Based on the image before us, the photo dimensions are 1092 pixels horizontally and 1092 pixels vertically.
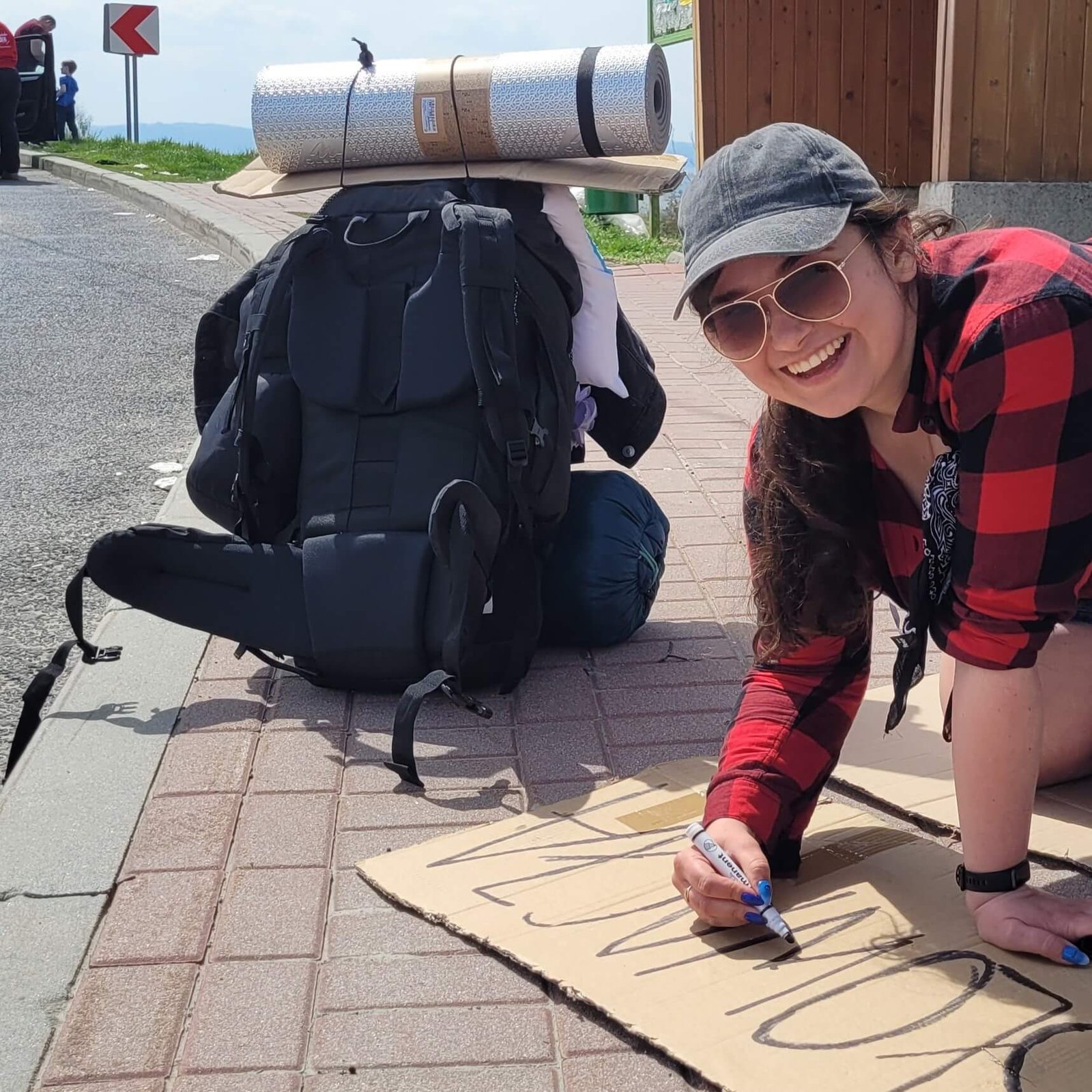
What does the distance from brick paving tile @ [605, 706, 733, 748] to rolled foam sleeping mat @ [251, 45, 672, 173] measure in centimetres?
122

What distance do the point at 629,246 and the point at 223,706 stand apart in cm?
814

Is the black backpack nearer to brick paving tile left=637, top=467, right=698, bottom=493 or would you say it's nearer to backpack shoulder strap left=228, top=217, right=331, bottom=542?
backpack shoulder strap left=228, top=217, right=331, bottom=542

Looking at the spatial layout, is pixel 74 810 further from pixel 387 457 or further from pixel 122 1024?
pixel 387 457

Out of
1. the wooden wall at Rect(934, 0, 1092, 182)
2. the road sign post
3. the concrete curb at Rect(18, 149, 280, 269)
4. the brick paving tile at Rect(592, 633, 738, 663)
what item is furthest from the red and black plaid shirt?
the road sign post

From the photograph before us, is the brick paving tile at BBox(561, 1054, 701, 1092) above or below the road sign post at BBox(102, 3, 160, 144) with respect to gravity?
below

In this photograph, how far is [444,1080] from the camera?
182 centimetres

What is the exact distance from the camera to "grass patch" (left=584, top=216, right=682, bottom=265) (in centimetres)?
1027

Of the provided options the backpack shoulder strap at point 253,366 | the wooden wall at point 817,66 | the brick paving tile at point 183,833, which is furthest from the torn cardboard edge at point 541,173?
the wooden wall at point 817,66

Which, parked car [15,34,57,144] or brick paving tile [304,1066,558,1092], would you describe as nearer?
brick paving tile [304,1066,558,1092]

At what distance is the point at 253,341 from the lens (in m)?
3.13

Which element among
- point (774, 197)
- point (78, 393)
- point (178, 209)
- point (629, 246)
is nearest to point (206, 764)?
point (774, 197)

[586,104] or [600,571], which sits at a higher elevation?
[586,104]

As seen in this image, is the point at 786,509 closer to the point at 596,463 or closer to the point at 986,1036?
the point at 986,1036

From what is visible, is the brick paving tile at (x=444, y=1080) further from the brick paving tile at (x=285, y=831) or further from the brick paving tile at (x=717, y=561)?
the brick paving tile at (x=717, y=561)
